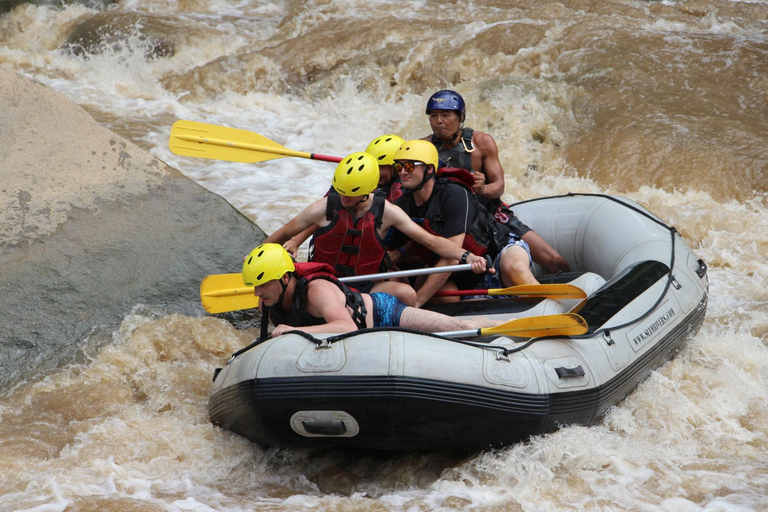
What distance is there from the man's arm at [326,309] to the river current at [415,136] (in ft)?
2.22

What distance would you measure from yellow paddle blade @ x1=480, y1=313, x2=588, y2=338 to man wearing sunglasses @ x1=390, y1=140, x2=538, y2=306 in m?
0.63

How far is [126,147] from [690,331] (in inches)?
140

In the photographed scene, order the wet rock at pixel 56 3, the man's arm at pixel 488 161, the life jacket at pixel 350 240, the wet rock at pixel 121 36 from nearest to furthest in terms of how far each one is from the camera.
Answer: the life jacket at pixel 350 240 < the man's arm at pixel 488 161 < the wet rock at pixel 121 36 < the wet rock at pixel 56 3

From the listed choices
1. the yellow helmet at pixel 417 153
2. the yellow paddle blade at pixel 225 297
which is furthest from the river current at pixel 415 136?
the yellow helmet at pixel 417 153

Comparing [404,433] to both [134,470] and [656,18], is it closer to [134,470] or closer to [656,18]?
[134,470]

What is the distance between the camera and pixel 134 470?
3426 millimetres

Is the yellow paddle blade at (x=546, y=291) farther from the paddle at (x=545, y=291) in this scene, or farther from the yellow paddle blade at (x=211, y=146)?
the yellow paddle blade at (x=211, y=146)

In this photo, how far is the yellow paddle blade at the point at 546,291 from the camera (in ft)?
13.3

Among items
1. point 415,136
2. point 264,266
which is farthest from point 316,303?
point 415,136

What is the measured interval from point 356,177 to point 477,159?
1311mm

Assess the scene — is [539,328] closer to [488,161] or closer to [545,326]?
[545,326]

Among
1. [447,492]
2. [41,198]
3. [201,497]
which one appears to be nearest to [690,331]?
[447,492]

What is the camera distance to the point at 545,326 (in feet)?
11.7

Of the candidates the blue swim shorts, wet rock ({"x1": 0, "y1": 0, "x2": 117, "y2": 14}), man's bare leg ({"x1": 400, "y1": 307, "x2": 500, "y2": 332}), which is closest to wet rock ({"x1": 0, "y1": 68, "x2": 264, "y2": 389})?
the blue swim shorts
